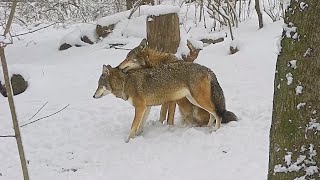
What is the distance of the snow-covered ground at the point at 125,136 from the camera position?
6.14 m

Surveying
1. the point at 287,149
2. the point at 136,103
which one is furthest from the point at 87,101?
the point at 287,149

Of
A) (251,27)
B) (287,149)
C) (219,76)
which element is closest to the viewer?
(287,149)

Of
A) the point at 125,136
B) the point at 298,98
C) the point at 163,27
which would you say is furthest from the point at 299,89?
the point at 163,27

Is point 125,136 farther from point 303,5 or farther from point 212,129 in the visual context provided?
point 303,5

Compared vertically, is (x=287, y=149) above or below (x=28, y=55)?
above

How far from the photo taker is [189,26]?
2066 centimetres

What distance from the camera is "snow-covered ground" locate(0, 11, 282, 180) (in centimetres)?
614

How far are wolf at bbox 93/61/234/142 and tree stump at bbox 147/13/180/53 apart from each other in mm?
3773

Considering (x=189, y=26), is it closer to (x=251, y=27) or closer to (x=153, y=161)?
(x=251, y=27)

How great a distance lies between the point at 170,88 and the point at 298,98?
417 cm

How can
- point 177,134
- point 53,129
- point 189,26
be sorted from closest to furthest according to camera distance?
point 177,134 → point 53,129 → point 189,26

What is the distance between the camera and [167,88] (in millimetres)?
7402

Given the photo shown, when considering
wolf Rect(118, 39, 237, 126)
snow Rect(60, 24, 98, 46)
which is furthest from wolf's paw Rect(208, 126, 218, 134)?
snow Rect(60, 24, 98, 46)

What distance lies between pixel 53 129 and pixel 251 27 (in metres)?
9.48
